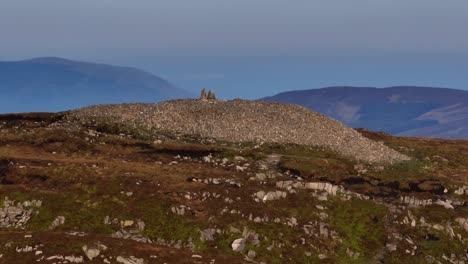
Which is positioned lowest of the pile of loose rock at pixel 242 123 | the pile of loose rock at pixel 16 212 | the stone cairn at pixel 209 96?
the pile of loose rock at pixel 16 212

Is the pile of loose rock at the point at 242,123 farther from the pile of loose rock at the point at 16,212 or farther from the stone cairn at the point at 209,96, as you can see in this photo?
the pile of loose rock at the point at 16,212

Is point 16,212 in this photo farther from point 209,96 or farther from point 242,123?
point 209,96

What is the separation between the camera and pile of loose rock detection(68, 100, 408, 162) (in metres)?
88.6

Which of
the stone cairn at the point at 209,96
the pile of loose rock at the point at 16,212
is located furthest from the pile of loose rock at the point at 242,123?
the pile of loose rock at the point at 16,212

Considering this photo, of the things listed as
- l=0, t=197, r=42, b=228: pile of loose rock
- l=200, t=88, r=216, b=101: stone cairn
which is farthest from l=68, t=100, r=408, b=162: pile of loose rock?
l=0, t=197, r=42, b=228: pile of loose rock

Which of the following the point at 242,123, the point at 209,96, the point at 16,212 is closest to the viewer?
the point at 16,212

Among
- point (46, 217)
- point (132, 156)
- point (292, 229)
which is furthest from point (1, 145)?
point (292, 229)

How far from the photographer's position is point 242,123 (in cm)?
9281

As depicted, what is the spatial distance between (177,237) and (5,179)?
20214mm

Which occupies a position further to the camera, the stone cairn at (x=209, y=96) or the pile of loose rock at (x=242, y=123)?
the stone cairn at (x=209, y=96)

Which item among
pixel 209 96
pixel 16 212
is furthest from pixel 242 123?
pixel 16 212

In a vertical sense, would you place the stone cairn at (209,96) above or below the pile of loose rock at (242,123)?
above

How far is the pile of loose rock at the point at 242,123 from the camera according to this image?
8862 cm

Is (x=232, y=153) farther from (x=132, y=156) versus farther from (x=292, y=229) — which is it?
(x=292, y=229)
